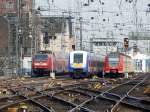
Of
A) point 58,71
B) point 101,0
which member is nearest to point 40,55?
point 58,71

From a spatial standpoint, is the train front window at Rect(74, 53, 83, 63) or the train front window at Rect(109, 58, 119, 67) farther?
the train front window at Rect(109, 58, 119, 67)

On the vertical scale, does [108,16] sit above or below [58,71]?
above

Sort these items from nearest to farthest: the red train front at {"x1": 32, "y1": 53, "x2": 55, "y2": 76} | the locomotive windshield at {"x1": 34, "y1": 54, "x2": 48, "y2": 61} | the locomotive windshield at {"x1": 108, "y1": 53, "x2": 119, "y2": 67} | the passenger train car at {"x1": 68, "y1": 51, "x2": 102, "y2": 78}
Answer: the passenger train car at {"x1": 68, "y1": 51, "x2": 102, "y2": 78}, the red train front at {"x1": 32, "y1": 53, "x2": 55, "y2": 76}, the locomotive windshield at {"x1": 34, "y1": 54, "x2": 48, "y2": 61}, the locomotive windshield at {"x1": 108, "y1": 53, "x2": 119, "y2": 67}

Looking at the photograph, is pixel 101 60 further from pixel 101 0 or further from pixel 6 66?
pixel 101 0

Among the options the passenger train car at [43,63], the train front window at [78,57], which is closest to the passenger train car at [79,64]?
the train front window at [78,57]

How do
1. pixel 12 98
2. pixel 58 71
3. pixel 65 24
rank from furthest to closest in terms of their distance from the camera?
pixel 65 24, pixel 58 71, pixel 12 98

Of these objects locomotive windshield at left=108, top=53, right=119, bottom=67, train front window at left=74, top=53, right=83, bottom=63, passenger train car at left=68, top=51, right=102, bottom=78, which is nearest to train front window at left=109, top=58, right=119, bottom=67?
locomotive windshield at left=108, top=53, right=119, bottom=67

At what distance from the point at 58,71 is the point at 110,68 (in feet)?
23.2

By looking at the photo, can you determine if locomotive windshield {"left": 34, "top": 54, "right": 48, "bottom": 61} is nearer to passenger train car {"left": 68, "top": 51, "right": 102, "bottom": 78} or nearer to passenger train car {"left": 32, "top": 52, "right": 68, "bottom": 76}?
passenger train car {"left": 32, "top": 52, "right": 68, "bottom": 76}

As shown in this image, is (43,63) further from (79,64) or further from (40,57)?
(79,64)

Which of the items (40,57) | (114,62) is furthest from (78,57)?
(114,62)

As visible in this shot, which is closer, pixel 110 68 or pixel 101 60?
pixel 110 68

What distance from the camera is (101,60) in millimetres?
66562

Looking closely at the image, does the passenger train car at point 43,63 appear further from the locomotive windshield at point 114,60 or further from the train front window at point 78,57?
the locomotive windshield at point 114,60
